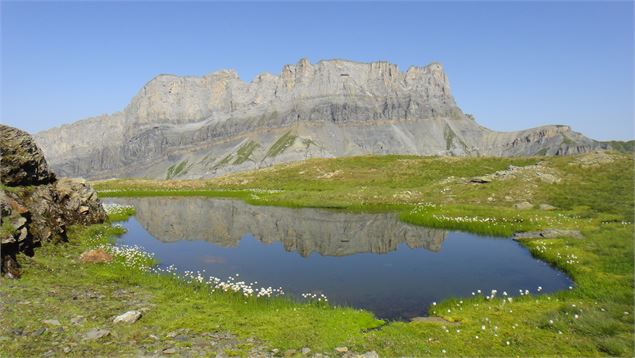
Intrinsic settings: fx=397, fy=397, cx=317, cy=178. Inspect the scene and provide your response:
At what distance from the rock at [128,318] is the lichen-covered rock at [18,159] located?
16.2 metres

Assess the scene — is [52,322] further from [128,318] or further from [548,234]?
[548,234]

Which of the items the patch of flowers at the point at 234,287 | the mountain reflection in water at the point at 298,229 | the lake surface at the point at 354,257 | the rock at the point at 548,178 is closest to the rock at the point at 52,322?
the patch of flowers at the point at 234,287

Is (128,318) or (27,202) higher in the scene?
(27,202)

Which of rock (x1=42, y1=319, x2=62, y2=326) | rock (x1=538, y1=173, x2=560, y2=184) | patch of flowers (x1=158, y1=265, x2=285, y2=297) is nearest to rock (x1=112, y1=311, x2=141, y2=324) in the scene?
rock (x1=42, y1=319, x2=62, y2=326)

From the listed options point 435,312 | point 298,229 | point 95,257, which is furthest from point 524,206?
point 95,257

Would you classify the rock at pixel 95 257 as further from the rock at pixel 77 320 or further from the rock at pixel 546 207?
the rock at pixel 546 207

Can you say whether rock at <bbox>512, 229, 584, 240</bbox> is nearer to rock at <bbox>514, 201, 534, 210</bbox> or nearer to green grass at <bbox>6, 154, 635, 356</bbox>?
green grass at <bbox>6, 154, 635, 356</bbox>

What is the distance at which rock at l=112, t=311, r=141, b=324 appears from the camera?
14.7 metres

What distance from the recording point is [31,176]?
93.7 feet

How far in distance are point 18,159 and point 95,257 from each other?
933 centimetres

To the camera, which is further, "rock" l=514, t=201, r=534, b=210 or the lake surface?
"rock" l=514, t=201, r=534, b=210

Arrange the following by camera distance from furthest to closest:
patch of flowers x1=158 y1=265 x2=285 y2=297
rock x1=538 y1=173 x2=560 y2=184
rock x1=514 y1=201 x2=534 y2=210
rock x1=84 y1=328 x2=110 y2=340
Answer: rock x1=538 y1=173 x2=560 y2=184 → rock x1=514 y1=201 x2=534 y2=210 → patch of flowers x1=158 y1=265 x2=285 y2=297 → rock x1=84 y1=328 x2=110 y2=340

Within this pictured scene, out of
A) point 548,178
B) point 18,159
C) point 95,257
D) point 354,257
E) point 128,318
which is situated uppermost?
point 18,159

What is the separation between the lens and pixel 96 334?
1333 centimetres
